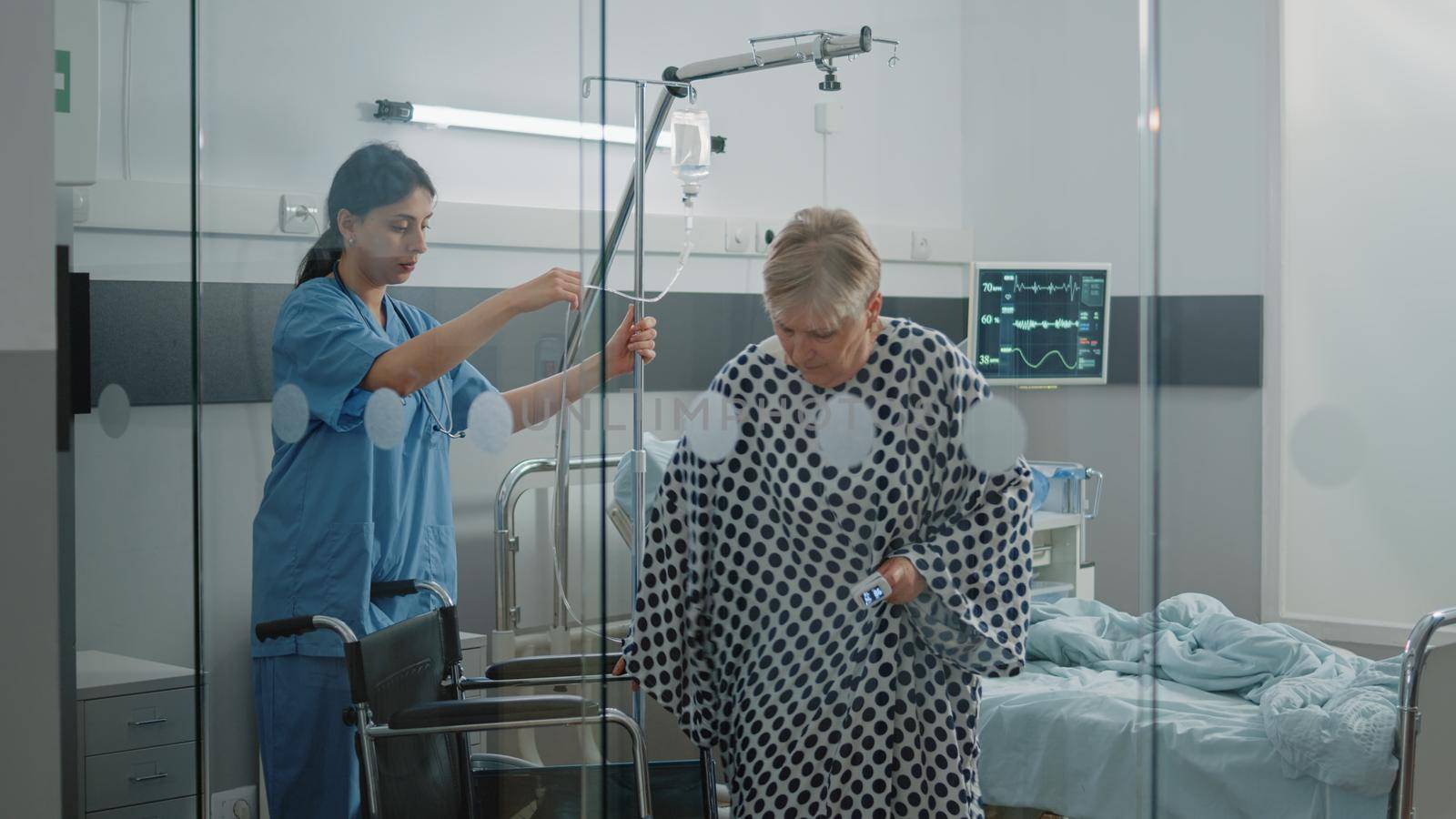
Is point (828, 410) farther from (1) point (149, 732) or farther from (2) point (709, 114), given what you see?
(1) point (149, 732)

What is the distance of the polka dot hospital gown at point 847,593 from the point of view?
59.9 inches

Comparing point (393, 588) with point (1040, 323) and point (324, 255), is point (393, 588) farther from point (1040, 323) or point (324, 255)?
point (1040, 323)

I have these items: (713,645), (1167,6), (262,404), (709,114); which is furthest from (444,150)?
(1167,6)

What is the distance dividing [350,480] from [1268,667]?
1.44 meters

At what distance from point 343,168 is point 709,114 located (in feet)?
2.02

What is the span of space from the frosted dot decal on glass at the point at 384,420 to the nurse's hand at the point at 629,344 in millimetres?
353

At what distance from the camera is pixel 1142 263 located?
5.64ft

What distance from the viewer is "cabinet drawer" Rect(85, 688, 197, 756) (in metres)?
2.04

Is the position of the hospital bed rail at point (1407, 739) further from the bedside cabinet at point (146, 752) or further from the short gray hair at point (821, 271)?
the bedside cabinet at point (146, 752)

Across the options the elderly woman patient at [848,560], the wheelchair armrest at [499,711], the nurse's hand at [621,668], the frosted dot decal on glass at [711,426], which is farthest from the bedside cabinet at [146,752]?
the frosted dot decal on glass at [711,426]

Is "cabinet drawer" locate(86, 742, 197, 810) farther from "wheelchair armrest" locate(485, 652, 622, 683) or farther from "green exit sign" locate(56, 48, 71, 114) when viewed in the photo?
"green exit sign" locate(56, 48, 71, 114)

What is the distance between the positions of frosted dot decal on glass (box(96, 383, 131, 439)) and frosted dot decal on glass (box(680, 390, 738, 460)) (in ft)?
3.64

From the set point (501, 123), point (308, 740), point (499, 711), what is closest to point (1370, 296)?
A: point (501, 123)

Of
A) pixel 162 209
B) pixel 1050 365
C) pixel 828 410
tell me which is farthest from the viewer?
pixel 162 209
